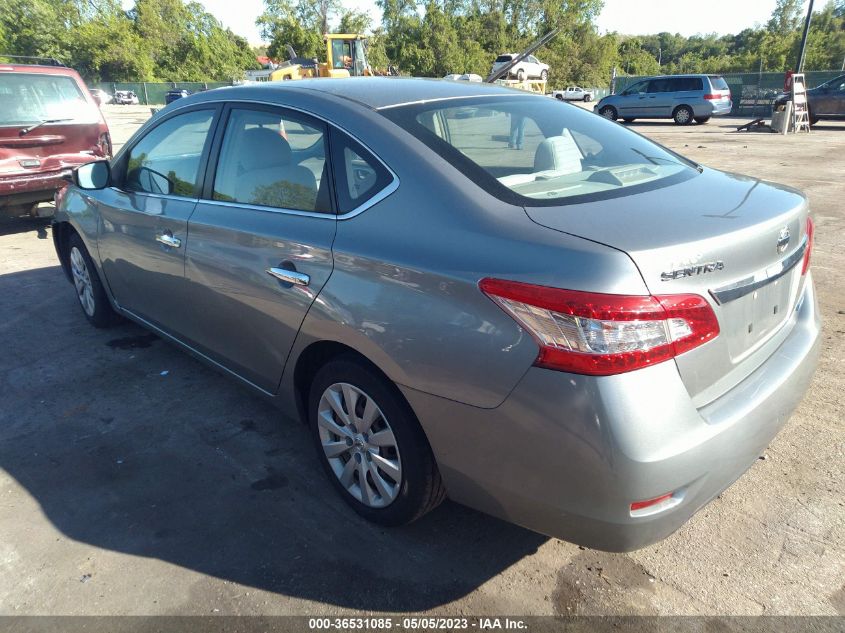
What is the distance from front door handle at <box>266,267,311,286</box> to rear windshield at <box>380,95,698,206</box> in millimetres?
724

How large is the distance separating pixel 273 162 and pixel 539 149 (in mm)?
1251

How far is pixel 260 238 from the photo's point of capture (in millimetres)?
2707

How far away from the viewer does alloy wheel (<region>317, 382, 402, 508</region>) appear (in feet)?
7.89

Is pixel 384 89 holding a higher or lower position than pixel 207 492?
higher

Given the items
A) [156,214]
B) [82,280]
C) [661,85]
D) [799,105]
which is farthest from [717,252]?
[661,85]

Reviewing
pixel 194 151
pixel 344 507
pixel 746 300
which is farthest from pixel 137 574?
pixel 746 300

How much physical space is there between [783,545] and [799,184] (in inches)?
375

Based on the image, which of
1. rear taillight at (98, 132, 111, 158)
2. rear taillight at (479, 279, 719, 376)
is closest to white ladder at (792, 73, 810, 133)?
rear taillight at (98, 132, 111, 158)

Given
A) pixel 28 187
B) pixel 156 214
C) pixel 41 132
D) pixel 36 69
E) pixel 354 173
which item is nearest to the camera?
pixel 354 173

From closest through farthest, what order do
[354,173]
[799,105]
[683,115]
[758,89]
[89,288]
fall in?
[354,173], [89,288], [799,105], [683,115], [758,89]

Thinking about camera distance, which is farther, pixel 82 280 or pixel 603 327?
pixel 82 280

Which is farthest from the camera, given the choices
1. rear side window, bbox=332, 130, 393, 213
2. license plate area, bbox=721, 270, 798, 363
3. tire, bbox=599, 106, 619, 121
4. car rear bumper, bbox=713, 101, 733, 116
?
tire, bbox=599, 106, 619, 121

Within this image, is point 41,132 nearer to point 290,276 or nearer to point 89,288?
point 89,288

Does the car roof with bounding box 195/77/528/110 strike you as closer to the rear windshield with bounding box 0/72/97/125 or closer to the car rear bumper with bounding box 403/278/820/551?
the car rear bumper with bounding box 403/278/820/551
